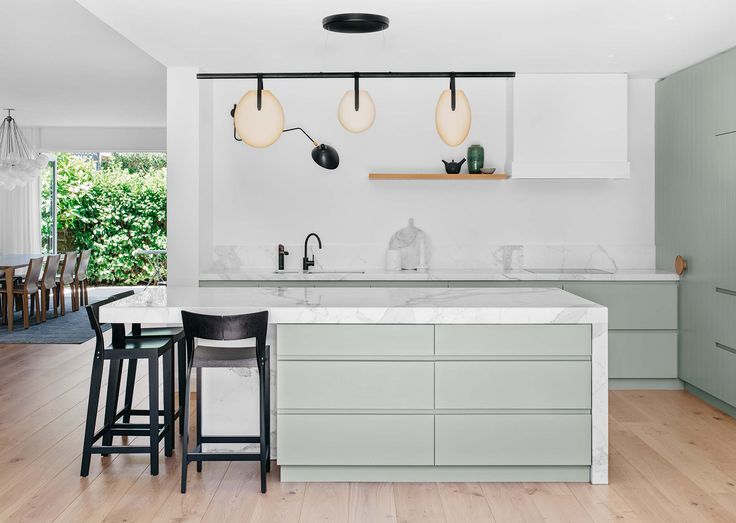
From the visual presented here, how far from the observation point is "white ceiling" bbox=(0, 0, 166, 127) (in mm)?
5035

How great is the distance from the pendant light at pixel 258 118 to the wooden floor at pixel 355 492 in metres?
1.67

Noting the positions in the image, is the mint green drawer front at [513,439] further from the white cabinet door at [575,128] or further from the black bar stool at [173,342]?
the white cabinet door at [575,128]

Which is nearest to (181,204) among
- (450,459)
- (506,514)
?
(450,459)

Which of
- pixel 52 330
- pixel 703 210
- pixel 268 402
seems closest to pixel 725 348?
pixel 703 210

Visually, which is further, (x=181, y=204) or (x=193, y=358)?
(x=181, y=204)

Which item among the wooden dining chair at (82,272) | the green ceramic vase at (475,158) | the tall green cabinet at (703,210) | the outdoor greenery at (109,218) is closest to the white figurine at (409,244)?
the green ceramic vase at (475,158)

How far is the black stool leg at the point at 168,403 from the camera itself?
12.7ft

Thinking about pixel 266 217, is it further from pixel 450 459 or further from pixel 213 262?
pixel 450 459

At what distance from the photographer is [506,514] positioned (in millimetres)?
3186

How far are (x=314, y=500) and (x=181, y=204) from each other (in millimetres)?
2867

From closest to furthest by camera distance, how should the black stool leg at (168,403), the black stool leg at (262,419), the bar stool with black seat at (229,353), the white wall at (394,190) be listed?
the bar stool with black seat at (229,353)
the black stool leg at (262,419)
the black stool leg at (168,403)
the white wall at (394,190)

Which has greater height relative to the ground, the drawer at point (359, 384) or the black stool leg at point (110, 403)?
the drawer at point (359, 384)

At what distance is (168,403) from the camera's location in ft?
12.9

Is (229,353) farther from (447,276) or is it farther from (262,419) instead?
(447,276)
